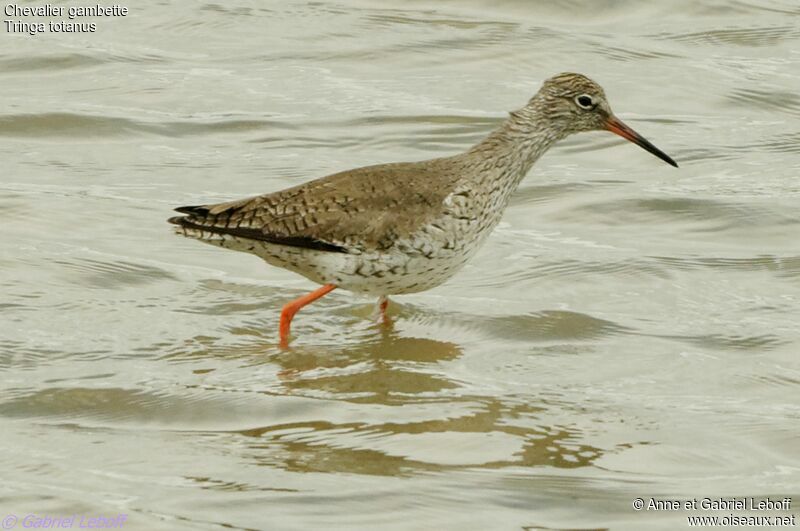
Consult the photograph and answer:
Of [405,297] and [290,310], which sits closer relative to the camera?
[290,310]

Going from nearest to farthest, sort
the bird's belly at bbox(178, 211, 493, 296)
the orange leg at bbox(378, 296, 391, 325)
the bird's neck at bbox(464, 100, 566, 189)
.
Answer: the bird's belly at bbox(178, 211, 493, 296), the bird's neck at bbox(464, 100, 566, 189), the orange leg at bbox(378, 296, 391, 325)

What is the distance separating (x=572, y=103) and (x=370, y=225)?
1845 millimetres

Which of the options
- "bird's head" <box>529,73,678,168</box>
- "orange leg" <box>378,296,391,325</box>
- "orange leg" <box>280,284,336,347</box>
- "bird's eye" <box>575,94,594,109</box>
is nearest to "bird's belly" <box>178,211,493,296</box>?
"orange leg" <box>280,284,336,347</box>

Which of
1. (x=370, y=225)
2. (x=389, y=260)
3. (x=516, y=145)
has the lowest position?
(x=389, y=260)

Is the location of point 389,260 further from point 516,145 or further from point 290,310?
point 516,145

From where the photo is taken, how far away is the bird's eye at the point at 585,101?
9.97 metres

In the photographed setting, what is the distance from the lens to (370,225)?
9.00m

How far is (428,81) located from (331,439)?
291 inches

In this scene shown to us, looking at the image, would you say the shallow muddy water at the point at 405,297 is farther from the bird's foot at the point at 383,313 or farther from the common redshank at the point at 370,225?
the common redshank at the point at 370,225

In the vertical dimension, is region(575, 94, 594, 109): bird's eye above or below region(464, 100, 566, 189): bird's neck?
above

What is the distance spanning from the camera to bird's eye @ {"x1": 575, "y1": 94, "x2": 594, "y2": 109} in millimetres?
9969

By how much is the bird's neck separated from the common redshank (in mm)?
67

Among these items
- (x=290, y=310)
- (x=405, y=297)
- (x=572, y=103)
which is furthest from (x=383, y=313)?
(x=572, y=103)

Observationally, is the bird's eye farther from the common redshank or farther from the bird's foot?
the bird's foot
